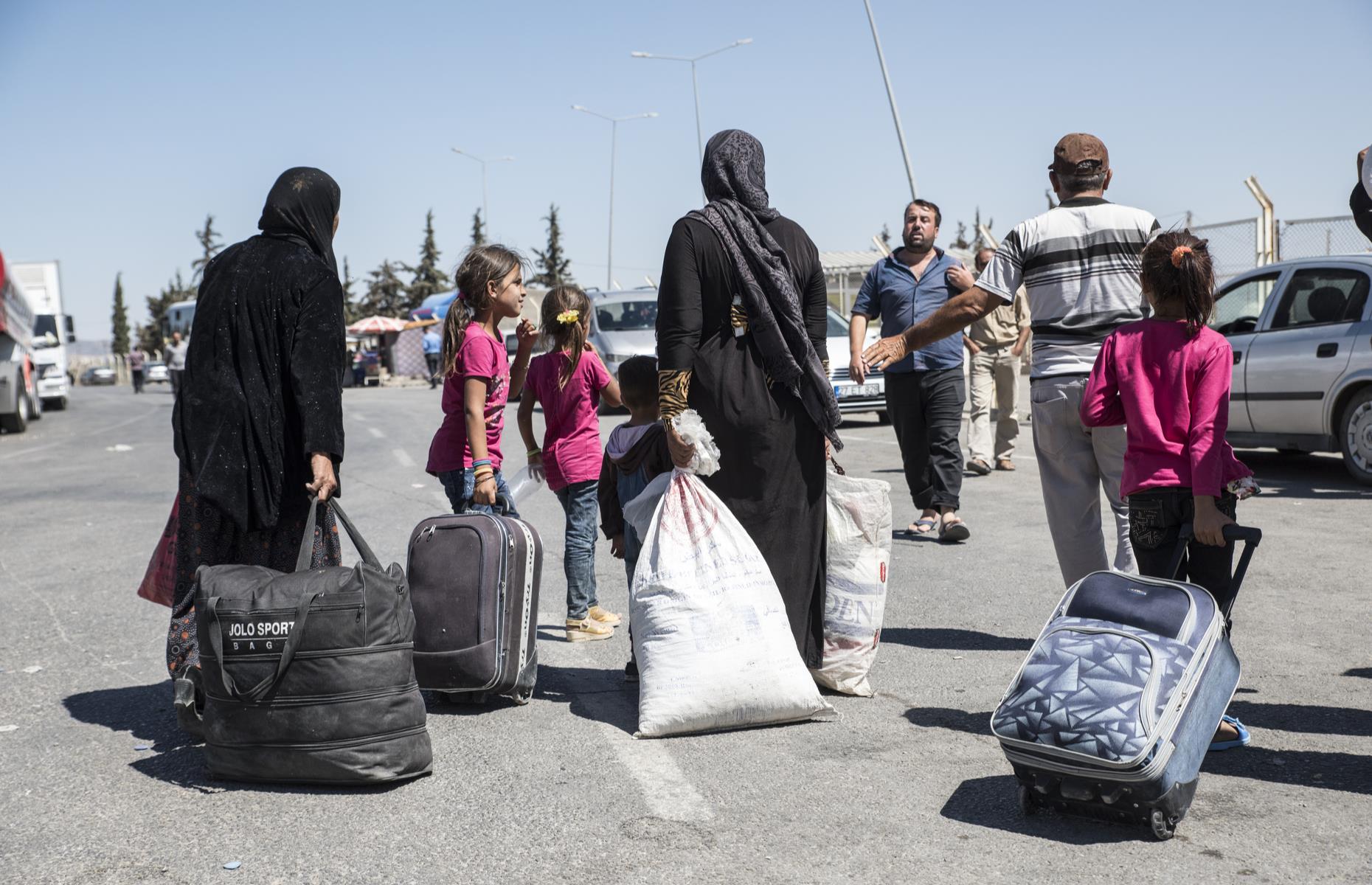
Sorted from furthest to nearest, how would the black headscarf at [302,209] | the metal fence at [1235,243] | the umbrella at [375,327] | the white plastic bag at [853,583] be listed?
1. the umbrella at [375,327]
2. the metal fence at [1235,243]
3. the white plastic bag at [853,583]
4. the black headscarf at [302,209]

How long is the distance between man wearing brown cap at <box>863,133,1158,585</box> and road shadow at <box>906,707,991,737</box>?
837 mm

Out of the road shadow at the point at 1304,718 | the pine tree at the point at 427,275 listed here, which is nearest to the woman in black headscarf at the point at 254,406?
the road shadow at the point at 1304,718

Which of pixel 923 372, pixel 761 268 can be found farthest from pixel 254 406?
pixel 923 372

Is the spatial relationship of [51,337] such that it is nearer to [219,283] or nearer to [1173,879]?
[219,283]

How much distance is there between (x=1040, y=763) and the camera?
326 centimetres

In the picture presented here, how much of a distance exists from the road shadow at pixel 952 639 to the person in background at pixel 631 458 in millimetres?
1266

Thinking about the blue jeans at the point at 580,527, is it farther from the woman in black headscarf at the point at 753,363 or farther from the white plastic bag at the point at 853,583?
the white plastic bag at the point at 853,583

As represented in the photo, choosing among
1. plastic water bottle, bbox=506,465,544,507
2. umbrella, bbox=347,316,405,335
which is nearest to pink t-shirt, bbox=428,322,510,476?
plastic water bottle, bbox=506,465,544,507

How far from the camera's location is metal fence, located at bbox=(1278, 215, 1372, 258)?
16172 millimetres

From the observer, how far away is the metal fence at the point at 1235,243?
17.4 m

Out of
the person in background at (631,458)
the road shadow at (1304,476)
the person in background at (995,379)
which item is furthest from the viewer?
the person in background at (995,379)

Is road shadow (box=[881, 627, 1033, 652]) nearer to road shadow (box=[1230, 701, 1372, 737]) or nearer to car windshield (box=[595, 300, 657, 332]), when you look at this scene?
road shadow (box=[1230, 701, 1372, 737])

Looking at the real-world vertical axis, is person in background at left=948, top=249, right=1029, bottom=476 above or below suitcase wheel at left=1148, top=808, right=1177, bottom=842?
above

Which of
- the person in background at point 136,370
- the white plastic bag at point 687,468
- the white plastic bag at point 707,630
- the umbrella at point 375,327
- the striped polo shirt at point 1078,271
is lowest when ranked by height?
the person in background at point 136,370
